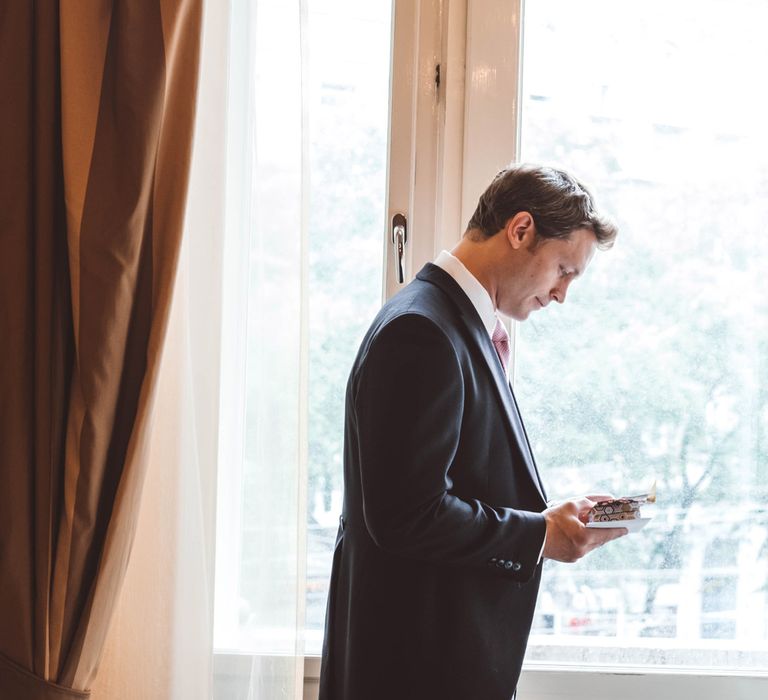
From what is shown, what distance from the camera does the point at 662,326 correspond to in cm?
183

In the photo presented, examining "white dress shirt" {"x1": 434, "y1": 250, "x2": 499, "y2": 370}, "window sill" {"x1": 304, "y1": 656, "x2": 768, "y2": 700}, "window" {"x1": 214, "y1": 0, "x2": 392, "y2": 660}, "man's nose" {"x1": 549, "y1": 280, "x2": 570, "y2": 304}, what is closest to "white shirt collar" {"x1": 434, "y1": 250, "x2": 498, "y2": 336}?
"white dress shirt" {"x1": 434, "y1": 250, "x2": 499, "y2": 370}

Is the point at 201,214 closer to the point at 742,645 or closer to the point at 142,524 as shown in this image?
the point at 142,524

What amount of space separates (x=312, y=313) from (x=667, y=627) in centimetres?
93

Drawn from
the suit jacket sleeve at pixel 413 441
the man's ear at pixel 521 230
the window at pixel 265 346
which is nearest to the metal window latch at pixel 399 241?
the window at pixel 265 346

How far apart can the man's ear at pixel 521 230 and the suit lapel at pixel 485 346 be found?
12cm

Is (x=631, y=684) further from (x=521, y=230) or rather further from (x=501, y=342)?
(x=521, y=230)

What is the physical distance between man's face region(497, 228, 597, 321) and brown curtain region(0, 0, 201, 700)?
1.72 ft

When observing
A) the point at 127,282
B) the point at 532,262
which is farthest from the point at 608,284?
the point at 127,282

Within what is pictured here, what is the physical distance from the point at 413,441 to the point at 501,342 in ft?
1.38

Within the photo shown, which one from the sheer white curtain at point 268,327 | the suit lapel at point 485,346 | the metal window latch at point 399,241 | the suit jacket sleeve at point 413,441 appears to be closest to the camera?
the suit jacket sleeve at point 413,441

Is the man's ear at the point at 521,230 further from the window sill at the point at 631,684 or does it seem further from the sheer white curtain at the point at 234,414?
the window sill at the point at 631,684

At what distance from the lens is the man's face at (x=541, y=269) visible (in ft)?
4.77

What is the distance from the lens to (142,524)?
141 cm

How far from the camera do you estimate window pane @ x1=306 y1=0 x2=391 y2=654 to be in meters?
1.81
